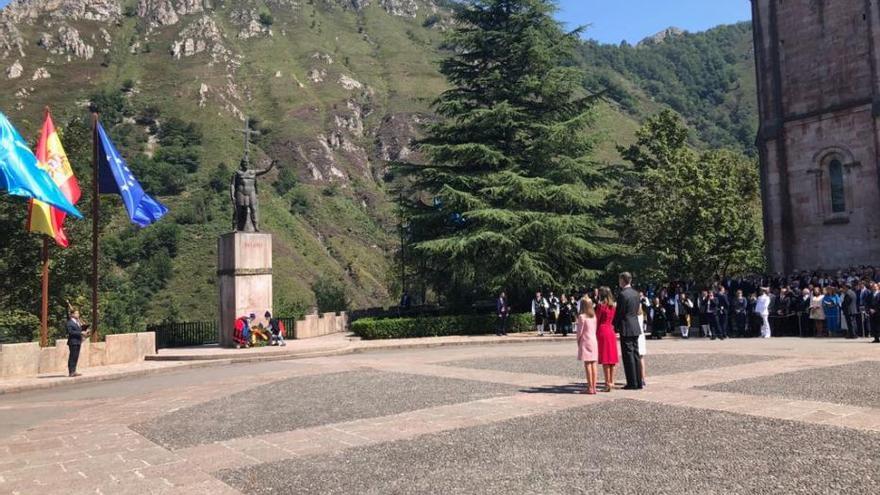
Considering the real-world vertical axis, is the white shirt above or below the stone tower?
below

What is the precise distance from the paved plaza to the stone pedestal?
10.8 m

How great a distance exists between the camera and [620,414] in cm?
849

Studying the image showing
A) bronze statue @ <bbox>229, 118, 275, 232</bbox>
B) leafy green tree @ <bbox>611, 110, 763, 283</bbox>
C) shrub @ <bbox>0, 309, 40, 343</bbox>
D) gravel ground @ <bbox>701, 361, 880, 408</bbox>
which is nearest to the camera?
gravel ground @ <bbox>701, 361, 880, 408</bbox>

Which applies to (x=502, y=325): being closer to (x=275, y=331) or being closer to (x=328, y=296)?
(x=275, y=331)

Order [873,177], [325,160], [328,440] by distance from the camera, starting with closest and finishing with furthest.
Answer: [328,440], [873,177], [325,160]

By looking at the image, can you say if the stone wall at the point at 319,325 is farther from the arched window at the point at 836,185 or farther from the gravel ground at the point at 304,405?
the arched window at the point at 836,185

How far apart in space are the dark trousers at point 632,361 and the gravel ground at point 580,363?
135 cm

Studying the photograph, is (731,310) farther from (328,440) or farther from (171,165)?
(171,165)

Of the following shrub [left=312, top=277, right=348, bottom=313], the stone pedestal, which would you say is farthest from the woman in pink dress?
shrub [left=312, top=277, right=348, bottom=313]

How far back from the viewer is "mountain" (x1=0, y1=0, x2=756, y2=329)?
8794 cm

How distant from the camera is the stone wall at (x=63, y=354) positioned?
17.2m

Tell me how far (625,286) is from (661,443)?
425cm

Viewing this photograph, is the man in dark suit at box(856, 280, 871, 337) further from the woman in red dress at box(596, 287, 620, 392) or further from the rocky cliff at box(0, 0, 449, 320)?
the rocky cliff at box(0, 0, 449, 320)

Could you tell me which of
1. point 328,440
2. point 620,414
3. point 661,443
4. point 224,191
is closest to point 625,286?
point 620,414
